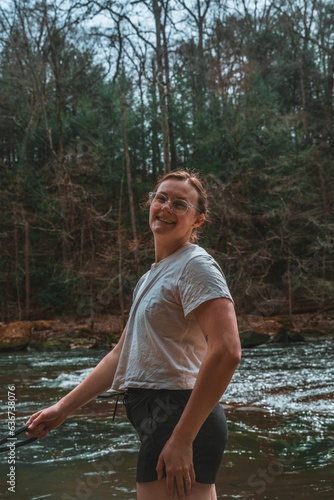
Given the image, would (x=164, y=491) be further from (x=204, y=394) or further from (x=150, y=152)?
(x=150, y=152)

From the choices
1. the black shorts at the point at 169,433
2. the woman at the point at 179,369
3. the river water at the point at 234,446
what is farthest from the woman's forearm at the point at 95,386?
the river water at the point at 234,446

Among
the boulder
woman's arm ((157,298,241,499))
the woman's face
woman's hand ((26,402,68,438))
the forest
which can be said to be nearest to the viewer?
woman's arm ((157,298,241,499))

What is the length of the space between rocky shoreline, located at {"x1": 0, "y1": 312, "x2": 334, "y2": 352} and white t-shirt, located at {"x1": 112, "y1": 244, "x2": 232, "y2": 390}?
479 inches

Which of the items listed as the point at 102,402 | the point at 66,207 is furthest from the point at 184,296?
the point at 66,207

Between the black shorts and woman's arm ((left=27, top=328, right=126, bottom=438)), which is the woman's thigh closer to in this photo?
the black shorts

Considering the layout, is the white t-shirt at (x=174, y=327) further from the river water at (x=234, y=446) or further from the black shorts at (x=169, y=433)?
the river water at (x=234, y=446)

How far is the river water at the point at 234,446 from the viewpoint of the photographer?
13.1 ft

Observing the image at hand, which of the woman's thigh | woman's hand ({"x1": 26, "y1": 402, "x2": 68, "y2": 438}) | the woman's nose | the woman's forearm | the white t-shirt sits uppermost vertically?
the woman's nose

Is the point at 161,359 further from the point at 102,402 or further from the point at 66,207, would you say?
the point at 66,207

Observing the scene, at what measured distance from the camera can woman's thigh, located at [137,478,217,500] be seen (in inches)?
65.5

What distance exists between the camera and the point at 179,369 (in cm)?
173

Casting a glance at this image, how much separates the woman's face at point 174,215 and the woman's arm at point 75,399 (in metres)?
0.42

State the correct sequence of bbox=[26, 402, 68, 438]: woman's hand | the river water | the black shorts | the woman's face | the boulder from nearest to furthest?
1. the black shorts
2. the woman's face
3. bbox=[26, 402, 68, 438]: woman's hand
4. the river water
5. the boulder

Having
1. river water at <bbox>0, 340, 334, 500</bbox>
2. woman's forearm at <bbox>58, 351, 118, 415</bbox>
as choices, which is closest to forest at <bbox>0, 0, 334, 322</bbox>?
river water at <bbox>0, 340, 334, 500</bbox>
